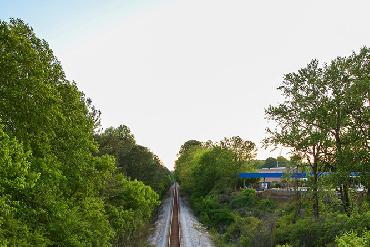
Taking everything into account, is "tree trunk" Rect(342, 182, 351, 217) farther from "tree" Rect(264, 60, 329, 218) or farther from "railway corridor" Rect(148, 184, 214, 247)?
"railway corridor" Rect(148, 184, 214, 247)

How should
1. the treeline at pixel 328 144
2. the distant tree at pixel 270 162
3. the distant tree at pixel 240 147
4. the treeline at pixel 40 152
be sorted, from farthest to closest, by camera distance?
the distant tree at pixel 270 162
the distant tree at pixel 240 147
the treeline at pixel 328 144
the treeline at pixel 40 152

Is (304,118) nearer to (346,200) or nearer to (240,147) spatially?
(346,200)

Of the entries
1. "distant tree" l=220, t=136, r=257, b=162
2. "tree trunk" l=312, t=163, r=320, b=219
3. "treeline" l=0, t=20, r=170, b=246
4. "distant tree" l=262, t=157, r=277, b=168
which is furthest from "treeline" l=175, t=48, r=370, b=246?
"distant tree" l=262, t=157, r=277, b=168

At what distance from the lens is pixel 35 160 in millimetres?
15109

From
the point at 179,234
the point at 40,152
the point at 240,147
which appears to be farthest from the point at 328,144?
the point at 240,147

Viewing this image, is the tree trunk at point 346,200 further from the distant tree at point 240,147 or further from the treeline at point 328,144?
the distant tree at point 240,147

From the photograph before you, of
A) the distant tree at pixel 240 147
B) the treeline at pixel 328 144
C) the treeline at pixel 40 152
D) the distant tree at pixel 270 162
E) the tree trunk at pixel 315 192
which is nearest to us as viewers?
the treeline at pixel 40 152

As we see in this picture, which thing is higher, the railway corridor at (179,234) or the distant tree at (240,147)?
the distant tree at (240,147)

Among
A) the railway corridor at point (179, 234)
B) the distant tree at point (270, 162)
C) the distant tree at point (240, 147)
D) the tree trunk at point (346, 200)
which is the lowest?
the railway corridor at point (179, 234)

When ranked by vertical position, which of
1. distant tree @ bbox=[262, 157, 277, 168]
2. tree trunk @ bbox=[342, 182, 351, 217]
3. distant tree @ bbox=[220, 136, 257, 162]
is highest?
distant tree @ bbox=[262, 157, 277, 168]

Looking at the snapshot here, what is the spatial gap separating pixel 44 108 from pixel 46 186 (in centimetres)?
A: 274

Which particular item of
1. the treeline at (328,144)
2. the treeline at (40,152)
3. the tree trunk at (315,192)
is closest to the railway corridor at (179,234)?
the treeline at (328,144)

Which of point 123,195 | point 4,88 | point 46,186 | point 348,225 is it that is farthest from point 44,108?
point 123,195

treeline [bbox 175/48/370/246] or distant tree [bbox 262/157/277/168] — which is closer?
treeline [bbox 175/48/370/246]
